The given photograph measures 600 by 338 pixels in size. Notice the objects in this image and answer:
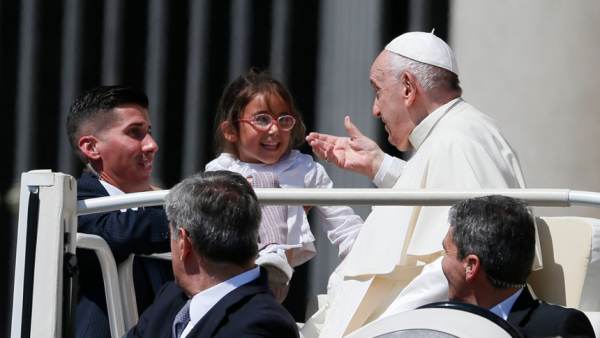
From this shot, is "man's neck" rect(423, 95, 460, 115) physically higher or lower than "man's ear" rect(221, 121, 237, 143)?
higher

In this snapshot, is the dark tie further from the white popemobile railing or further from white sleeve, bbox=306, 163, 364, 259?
white sleeve, bbox=306, 163, 364, 259

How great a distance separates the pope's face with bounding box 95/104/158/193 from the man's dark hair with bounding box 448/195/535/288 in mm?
1413

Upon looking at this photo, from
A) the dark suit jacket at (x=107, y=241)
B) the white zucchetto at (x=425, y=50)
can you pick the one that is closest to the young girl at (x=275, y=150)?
the white zucchetto at (x=425, y=50)

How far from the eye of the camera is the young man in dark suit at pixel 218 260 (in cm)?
179

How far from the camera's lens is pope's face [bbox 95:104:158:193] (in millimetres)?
2902

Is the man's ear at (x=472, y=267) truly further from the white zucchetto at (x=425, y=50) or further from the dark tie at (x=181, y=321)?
the white zucchetto at (x=425, y=50)

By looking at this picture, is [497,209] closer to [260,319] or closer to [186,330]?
[260,319]

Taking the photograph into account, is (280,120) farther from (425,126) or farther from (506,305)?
(506,305)

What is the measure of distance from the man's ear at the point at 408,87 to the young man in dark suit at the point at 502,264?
1.13 meters

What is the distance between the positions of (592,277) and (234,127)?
174 centimetres

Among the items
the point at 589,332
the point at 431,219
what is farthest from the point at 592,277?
the point at 431,219

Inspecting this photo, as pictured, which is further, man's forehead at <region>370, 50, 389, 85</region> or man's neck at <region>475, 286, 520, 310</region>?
man's forehead at <region>370, 50, 389, 85</region>

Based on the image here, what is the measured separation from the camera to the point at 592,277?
217 centimetres

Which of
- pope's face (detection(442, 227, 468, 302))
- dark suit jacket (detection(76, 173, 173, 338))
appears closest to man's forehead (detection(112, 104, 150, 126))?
dark suit jacket (detection(76, 173, 173, 338))
